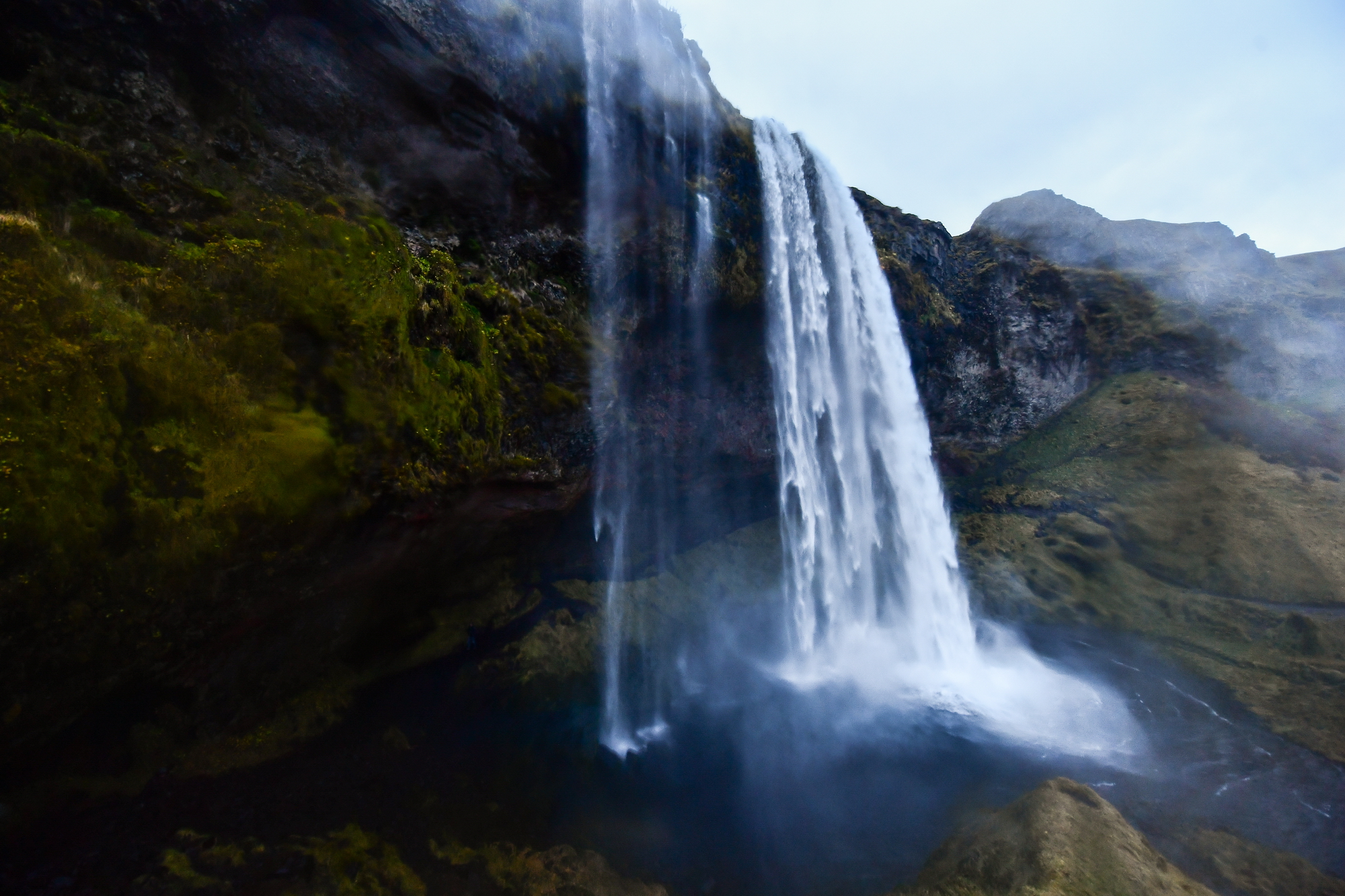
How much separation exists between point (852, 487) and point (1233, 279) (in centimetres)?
2548

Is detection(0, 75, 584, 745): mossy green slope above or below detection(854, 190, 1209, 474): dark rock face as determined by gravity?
below

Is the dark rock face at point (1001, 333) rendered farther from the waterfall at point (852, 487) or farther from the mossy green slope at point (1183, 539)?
the waterfall at point (852, 487)

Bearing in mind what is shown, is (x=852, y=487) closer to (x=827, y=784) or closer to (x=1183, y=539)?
(x=827, y=784)

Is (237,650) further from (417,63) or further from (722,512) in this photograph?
(722,512)

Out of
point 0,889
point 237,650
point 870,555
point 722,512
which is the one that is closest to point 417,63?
point 237,650

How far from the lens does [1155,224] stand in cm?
3192

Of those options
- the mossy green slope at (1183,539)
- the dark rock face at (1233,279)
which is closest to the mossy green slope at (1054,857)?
the mossy green slope at (1183,539)

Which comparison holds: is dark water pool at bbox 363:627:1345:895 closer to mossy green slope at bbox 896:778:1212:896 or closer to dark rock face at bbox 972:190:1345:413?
mossy green slope at bbox 896:778:1212:896

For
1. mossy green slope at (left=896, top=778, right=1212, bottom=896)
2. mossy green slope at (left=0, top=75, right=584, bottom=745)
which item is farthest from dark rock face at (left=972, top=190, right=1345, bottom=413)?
mossy green slope at (left=0, top=75, right=584, bottom=745)

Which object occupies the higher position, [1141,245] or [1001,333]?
[1141,245]

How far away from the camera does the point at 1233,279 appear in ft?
91.3

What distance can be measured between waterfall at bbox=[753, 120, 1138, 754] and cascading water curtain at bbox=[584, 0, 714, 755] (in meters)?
2.94

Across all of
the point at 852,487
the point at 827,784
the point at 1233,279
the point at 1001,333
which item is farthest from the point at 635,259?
the point at 1233,279

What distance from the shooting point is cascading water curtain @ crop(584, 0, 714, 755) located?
14.1m
